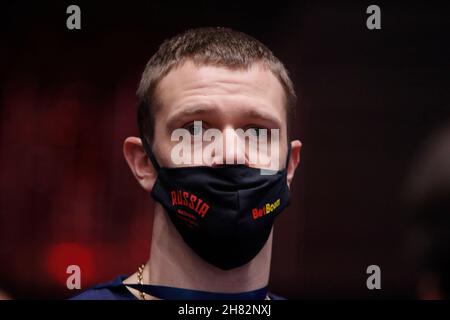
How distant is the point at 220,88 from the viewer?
2.50 meters

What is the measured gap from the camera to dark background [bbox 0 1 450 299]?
3.61 m

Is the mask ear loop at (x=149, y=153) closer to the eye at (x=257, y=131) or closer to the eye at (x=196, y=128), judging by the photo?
the eye at (x=196, y=128)

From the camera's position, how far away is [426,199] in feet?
12.0

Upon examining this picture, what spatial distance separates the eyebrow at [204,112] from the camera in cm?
248

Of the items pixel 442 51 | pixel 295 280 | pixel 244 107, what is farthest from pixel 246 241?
Answer: pixel 442 51

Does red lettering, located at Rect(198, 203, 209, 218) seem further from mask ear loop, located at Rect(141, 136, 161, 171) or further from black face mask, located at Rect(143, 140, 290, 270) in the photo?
mask ear loop, located at Rect(141, 136, 161, 171)

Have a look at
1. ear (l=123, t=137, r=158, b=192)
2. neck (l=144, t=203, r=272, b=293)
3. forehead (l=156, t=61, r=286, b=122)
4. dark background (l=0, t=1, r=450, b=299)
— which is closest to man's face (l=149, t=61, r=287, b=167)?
forehead (l=156, t=61, r=286, b=122)

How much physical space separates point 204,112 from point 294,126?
130 centimetres

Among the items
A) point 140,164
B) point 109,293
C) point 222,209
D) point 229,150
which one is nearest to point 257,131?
point 229,150

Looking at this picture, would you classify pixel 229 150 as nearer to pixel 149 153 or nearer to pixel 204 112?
pixel 204 112

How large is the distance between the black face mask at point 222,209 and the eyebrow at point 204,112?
0.68ft

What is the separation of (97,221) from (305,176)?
4.35ft

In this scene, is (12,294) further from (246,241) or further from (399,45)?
(399,45)

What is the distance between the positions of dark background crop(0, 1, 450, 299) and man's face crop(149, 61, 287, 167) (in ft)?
3.25
